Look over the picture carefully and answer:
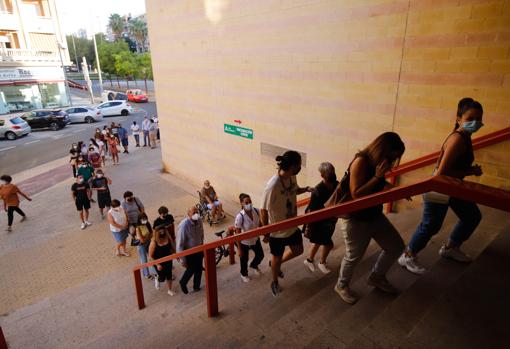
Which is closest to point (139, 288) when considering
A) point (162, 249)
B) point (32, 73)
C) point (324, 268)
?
point (162, 249)

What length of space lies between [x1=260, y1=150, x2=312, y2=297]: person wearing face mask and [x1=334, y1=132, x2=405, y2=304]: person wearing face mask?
2.33 ft

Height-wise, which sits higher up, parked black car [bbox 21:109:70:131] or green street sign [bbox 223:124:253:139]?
green street sign [bbox 223:124:253:139]

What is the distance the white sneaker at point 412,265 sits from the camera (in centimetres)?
324

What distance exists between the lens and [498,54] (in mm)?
4422

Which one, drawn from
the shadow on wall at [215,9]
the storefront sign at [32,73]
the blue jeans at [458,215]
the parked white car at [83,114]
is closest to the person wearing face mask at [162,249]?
the blue jeans at [458,215]

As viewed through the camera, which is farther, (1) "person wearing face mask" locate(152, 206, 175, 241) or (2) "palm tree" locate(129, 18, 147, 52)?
(2) "palm tree" locate(129, 18, 147, 52)

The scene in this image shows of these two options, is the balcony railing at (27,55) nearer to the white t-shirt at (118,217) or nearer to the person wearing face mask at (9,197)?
the person wearing face mask at (9,197)

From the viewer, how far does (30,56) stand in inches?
1188

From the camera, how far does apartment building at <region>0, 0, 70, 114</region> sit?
28625 mm

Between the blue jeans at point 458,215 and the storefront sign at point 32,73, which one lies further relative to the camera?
the storefront sign at point 32,73

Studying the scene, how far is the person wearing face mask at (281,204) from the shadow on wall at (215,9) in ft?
22.8

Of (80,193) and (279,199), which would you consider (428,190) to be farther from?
(80,193)

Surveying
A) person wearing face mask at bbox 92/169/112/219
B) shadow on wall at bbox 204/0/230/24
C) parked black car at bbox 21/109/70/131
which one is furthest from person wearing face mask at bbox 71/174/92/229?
parked black car at bbox 21/109/70/131

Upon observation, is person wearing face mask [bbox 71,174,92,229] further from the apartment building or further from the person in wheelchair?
the apartment building
